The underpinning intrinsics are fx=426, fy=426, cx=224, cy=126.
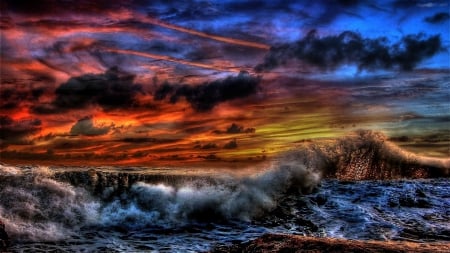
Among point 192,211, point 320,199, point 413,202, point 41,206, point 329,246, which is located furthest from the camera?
point 320,199

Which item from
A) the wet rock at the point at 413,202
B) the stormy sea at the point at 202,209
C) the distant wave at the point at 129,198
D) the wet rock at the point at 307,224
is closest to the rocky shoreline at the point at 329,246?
the stormy sea at the point at 202,209

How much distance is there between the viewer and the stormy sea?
27.0 ft

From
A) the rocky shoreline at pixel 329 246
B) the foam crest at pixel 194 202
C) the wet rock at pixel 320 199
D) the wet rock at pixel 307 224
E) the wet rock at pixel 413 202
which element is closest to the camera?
the rocky shoreline at pixel 329 246

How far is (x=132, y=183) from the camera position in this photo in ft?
39.1

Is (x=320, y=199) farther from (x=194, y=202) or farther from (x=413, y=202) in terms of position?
(x=194, y=202)

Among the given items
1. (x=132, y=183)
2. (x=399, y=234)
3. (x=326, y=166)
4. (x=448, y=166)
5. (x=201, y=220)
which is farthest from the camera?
(x=448, y=166)

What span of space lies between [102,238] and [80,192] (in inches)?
106

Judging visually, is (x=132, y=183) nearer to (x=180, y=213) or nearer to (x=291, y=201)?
(x=180, y=213)

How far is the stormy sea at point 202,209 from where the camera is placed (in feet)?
27.0

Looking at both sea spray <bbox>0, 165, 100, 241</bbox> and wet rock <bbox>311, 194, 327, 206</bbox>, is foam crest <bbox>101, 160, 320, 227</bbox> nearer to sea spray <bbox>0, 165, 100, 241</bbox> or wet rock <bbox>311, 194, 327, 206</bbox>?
sea spray <bbox>0, 165, 100, 241</bbox>

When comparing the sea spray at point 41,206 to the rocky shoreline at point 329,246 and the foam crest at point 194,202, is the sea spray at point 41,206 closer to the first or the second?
the foam crest at point 194,202

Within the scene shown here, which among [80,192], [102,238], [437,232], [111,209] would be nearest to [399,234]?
[437,232]

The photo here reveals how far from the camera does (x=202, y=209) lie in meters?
10.8

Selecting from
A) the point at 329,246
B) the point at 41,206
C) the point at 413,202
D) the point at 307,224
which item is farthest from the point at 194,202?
the point at 329,246
